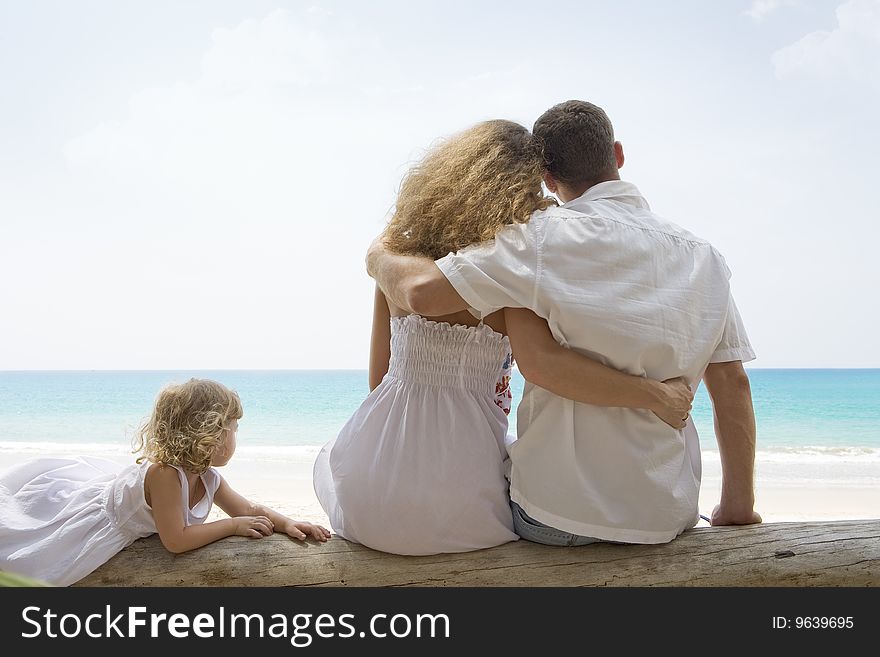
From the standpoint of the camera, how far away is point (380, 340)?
193cm

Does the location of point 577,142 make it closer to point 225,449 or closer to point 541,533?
point 541,533

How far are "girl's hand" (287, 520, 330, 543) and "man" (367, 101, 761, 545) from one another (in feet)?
1.51

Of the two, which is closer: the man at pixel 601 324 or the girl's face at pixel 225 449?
the man at pixel 601 324

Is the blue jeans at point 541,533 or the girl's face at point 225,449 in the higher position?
the girl's face at point 225,449

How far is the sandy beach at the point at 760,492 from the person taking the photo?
7086 mm

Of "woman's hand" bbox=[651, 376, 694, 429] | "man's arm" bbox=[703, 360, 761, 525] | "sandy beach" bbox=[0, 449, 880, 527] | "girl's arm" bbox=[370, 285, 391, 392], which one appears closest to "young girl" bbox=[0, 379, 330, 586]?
"girl's arm" bbox=[370, 285, 391, 392]

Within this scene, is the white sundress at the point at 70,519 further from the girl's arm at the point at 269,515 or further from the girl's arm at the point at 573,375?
the girl's arm at the point at 573,375

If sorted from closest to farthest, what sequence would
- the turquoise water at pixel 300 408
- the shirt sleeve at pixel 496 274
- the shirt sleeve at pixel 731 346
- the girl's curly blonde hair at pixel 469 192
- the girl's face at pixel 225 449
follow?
the shirt sleeve at pixel 496 274, the girl's curly blonde hair at pixel 469 192, the shirt sleeve at pixel 731 346, the girl's face at pixel 225 449, the turquoise water at pixel 300 408

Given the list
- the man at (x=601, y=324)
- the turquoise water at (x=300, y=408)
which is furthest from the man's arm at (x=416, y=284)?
the turquoise water at (x=300, y=408)

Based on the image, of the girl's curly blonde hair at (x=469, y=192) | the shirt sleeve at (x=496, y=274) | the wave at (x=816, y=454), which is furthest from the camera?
the wave at (x=816, y=454)

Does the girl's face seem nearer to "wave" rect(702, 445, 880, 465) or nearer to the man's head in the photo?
the man's head

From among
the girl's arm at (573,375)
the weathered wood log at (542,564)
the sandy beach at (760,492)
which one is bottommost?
the sandy beach at (760,492)

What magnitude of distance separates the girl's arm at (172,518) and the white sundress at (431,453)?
0.31m

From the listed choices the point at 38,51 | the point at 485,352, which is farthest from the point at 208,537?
the point at 38,51
